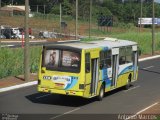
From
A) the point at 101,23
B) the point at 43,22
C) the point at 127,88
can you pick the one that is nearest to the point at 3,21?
the point at 43,22

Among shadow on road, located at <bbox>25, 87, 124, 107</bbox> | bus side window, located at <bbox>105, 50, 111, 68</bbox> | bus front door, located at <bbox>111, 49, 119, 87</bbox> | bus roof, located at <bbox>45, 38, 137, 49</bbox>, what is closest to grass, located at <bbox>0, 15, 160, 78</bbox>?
shadow on road, located at <bbox>25, 87, 124, 107</bbox>

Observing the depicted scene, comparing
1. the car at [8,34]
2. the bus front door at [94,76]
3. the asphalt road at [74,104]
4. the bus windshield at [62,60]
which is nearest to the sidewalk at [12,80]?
the asphalt road at [74,104]

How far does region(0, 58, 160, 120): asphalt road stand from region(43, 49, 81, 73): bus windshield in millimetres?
1411

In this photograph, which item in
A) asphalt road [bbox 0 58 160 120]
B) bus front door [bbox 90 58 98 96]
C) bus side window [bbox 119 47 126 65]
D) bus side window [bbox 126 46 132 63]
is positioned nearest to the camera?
asphalt road [bbox 0 58 160 120]

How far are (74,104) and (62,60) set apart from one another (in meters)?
1.83

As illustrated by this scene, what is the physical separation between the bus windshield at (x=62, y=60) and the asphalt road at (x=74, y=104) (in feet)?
4.63

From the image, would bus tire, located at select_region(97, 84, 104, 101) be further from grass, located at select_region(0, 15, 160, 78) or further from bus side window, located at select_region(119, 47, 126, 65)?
grass, located at select_region(0, 15, 160, 78)

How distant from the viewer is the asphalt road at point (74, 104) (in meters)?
16.8

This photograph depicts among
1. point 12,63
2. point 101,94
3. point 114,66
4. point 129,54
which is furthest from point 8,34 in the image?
point 101,94

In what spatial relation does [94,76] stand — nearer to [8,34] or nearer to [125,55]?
[125,55]

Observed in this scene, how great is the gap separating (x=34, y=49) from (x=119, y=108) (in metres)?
15.0

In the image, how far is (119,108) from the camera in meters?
18.4

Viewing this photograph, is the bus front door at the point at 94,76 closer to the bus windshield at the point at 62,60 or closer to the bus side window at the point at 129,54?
the bus windshield at the point at 62,60

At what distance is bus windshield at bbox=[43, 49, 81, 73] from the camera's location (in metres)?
18.6
